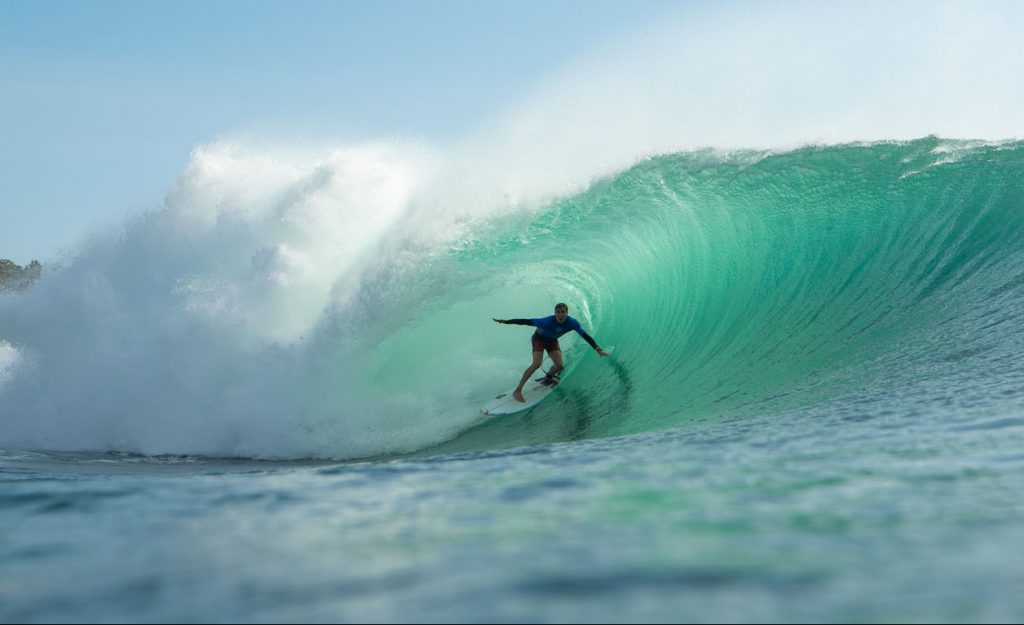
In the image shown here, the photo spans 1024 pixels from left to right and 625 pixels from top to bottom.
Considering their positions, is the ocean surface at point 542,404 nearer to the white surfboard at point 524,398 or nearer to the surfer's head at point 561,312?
the white surfboard at point 524,398

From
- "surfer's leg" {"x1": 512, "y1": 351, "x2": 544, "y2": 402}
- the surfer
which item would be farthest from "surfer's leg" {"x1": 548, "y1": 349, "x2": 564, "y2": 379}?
"surfer's leg" {"x1": 512, "y1": 351, "x2": 544, "y2": 402}

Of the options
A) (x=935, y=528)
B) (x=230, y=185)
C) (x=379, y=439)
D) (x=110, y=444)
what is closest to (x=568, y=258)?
(x=379, y=439)

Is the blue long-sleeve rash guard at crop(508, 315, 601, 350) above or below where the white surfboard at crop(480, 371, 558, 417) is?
above

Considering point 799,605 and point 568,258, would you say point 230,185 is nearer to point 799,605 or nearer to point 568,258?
point 568,258

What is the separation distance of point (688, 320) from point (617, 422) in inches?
120

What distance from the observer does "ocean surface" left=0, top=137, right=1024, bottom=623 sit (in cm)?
237

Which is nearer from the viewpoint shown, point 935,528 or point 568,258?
point 935,528

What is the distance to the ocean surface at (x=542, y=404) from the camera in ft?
7.79

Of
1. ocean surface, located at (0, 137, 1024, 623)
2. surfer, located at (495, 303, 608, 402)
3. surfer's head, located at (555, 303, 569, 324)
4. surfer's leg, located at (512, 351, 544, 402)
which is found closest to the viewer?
ocean surface, located at (0, 137, 1024, 623)

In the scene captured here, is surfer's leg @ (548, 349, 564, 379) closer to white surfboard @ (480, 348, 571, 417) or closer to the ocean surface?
white surfboard @ (480, 348, 571, 417)

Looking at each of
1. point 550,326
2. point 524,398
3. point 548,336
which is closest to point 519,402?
point 524,398

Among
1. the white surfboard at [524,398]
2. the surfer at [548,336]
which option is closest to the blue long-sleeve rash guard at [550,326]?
the surfer at [548,336]

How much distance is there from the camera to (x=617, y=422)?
8750 mm

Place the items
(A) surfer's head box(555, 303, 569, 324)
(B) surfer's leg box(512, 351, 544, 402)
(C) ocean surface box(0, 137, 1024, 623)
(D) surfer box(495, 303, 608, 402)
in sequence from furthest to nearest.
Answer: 1. (B) surfer's leg box(512, 351, 544, 402)
2. (D) surfer box(495, 303, 608, 402)
3. (A) surfer's head box(555, 303, 569, 324)
4. (C) ocean surface box(0, 137, 1024, 623)
